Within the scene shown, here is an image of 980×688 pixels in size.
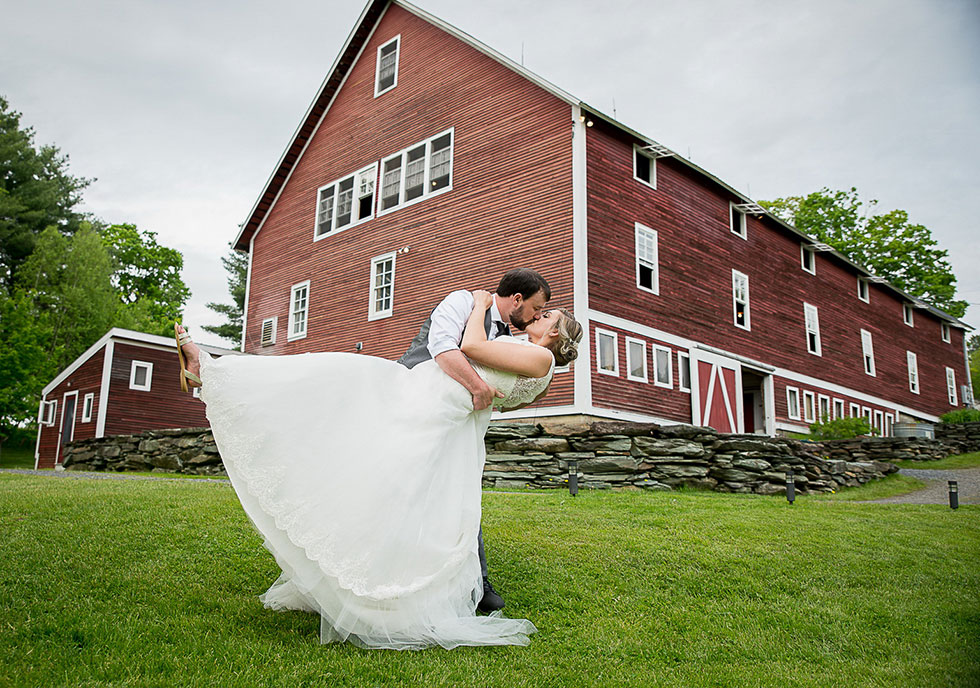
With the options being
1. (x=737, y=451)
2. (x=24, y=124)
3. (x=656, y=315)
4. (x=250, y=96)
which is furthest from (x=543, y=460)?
(x=24, y=124)

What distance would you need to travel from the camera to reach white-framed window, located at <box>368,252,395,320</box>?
20219mm

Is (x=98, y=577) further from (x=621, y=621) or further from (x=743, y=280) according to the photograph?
(x=743, y=280)

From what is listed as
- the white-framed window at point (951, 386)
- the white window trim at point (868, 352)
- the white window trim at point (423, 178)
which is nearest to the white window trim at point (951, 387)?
the white-framed window at point (951, 386)

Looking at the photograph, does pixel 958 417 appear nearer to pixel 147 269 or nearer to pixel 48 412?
pixel 48 412

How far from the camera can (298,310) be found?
2322cm

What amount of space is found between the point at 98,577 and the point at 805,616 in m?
5.19

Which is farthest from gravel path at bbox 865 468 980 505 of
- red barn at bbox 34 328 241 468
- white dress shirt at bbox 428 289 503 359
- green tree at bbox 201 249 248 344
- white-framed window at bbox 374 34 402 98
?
green tree at bbox 201 249 248 344

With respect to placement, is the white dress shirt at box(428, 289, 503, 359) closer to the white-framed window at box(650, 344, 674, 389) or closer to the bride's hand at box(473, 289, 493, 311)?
the bride's hand at box(473, 289, 493, 311)

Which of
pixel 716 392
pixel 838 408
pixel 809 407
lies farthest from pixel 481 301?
pixel 838 408

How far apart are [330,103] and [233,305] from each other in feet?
97.3

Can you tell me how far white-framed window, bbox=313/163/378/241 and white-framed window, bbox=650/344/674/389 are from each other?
9211 mm

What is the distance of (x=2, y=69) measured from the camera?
758cm

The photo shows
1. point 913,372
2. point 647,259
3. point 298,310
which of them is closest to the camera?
point 647,259

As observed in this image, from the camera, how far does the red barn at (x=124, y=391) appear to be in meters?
23.2
